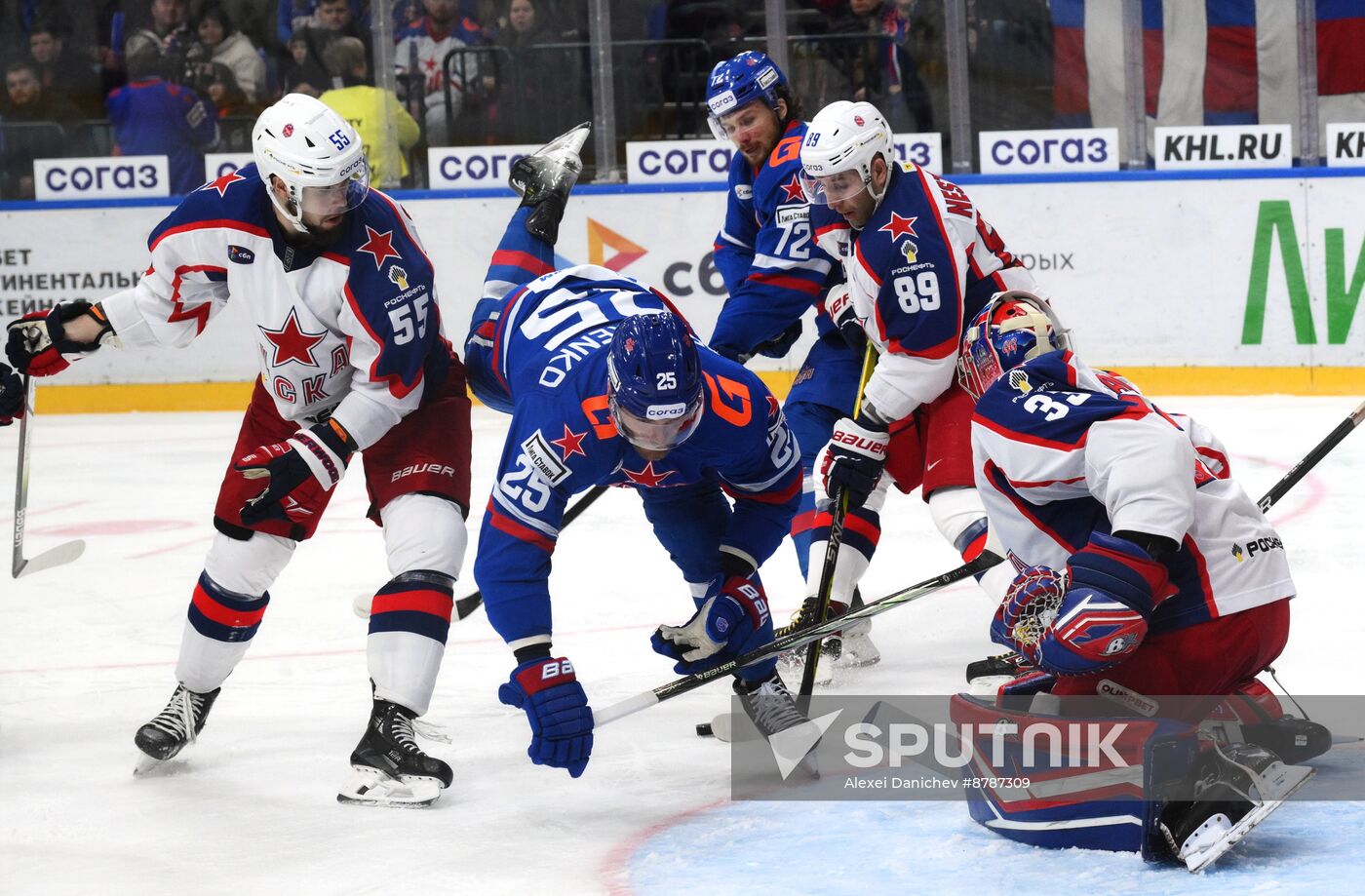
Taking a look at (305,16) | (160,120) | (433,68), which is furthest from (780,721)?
(160,120)

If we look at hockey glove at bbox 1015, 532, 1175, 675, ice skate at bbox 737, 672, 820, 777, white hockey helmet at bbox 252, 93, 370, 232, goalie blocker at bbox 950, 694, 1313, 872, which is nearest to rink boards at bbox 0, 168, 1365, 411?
white hockey helmet at bbox 252, 93, 370, 232

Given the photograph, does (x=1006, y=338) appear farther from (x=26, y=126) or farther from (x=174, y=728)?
(x=26, y=126)

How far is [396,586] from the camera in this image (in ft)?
9.95

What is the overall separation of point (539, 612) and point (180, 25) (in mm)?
6299

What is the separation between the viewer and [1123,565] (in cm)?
237

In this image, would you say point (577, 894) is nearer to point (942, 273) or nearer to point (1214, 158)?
point (942, 273)

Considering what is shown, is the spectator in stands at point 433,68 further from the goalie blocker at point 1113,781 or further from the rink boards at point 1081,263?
the goalie blocker at point 1113,781

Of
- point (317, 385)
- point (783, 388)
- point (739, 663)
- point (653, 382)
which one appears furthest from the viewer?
point (783, 388)

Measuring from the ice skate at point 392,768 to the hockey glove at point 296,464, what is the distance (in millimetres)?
412

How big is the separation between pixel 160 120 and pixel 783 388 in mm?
3245

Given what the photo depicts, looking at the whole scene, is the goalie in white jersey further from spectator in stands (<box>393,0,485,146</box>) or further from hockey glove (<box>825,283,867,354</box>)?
spectator in stands (<box>393,0,485,146</box>)

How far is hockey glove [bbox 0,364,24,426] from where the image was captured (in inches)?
133

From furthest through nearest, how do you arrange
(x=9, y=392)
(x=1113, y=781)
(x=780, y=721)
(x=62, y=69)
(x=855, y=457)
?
(x=62, y=69) < (x=855, y=457) < (x=9, y=392) < (x=780, y=721) < (x=1113, y=781)

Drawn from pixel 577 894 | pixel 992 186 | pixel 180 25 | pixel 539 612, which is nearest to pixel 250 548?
pixel 539 612
